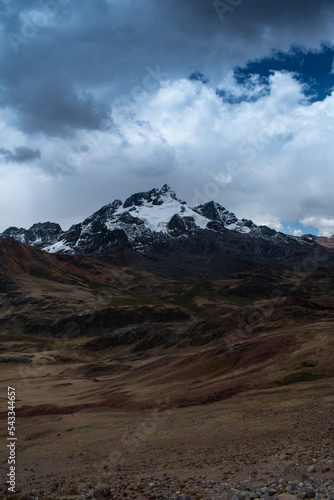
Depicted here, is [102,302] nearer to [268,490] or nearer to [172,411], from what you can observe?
[172,411]

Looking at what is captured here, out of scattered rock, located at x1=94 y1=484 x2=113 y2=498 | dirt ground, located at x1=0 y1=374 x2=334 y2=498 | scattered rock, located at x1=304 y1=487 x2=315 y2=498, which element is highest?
scattered rock, located at x1=304 y1=487 x2=315 y2=498

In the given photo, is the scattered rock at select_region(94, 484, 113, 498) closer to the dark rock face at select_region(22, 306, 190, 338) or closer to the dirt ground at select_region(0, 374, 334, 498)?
the dirt ground at select_region(0, 374, 334, 498)

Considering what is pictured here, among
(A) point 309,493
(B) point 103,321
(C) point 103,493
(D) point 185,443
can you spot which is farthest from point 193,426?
(B) point 103,321

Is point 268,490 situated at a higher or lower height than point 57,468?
higher

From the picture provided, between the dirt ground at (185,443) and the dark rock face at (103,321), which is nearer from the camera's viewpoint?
the dirt ground at (185,443)

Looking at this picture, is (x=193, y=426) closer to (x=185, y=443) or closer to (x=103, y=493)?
(x=185, y=443)

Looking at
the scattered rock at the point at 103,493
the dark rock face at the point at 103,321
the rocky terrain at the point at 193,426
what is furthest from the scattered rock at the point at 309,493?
the dark rock face at the point at 103,321

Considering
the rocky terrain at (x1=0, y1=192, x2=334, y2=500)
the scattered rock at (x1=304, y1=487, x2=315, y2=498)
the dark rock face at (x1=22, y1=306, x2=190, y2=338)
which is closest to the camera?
the scattered rock at (x1=304, y1=487, x2=315, y2=498)

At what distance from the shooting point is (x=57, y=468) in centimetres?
2108

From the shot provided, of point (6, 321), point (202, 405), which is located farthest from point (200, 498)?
point (6, 321)

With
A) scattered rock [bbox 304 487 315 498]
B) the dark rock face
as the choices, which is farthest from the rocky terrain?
the dark rock face

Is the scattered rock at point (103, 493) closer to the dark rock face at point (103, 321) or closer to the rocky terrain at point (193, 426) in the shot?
the rocky terrain at point (193, 426)

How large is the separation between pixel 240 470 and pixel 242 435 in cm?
703

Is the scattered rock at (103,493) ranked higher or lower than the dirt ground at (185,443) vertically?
higher
